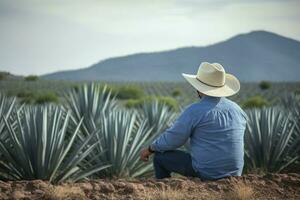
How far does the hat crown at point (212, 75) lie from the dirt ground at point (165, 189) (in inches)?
30.3

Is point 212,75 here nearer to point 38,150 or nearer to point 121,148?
point 38,150

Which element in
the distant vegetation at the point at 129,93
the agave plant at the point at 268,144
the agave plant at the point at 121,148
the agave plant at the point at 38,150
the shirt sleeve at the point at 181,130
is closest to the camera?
the shirt sleeve at the point at 181,130

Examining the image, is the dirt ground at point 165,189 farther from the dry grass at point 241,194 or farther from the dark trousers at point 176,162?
the dark trousers at point 176,162

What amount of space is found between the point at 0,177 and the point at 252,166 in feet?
10.7

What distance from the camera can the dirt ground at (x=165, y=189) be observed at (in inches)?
140

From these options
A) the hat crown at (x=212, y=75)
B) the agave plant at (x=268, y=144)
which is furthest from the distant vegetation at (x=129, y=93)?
the hat crown at (x=212, y=75)

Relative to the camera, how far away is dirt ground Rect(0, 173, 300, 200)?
3.54 m

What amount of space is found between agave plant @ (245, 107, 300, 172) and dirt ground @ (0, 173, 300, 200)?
3534 millimetres

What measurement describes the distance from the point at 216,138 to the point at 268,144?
11.3 ft

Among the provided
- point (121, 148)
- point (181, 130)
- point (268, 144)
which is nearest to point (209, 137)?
point (181, 130)

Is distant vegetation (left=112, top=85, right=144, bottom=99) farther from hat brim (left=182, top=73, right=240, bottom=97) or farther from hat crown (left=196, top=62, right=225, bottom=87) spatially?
hat crown (left=196, top=62, right=225, bottom=87)

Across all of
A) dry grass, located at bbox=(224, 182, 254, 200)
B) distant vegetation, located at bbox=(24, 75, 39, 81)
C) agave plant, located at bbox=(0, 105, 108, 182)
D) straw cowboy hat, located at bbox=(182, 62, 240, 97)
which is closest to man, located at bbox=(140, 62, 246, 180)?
straw cowboy hat, located at bbox=(182, 62, 240, 97)

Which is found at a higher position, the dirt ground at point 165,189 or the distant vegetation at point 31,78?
the dirt ground at point 165,189

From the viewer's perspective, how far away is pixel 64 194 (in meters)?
3.51
